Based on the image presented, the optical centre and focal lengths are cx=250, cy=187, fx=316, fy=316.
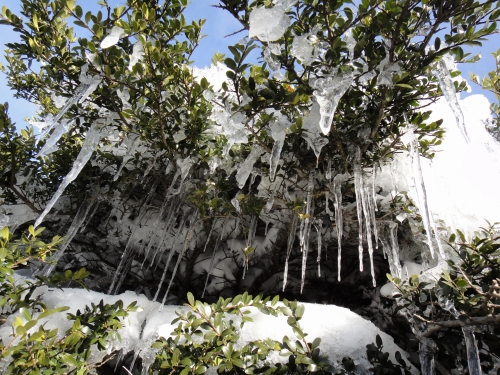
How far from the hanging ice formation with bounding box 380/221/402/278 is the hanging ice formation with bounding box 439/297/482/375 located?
0.78 metres

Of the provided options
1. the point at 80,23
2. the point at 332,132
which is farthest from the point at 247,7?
the point at 80,23

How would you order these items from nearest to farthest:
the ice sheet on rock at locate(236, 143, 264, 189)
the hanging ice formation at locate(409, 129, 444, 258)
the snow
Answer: the snow < the hanging ice formation at locate(409, 129, 444, 258) < the ice sheet on rock at locate(236, 143, 264, 189)

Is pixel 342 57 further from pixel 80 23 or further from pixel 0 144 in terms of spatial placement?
pixel 0 144

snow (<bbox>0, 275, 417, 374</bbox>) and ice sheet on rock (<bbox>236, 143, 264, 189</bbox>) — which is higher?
ice sheet on rock (<bbox>236, 143, 264, 189</bbox>)

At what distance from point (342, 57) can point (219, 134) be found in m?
1.09

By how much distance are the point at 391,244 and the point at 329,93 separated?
142 centimetres

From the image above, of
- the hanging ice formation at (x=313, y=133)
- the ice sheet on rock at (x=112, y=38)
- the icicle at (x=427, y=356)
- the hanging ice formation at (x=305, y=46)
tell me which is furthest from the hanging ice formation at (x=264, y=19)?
the icicle at (x=427, y=356)

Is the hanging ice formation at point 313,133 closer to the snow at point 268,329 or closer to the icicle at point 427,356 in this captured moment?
the snow at point 268,329

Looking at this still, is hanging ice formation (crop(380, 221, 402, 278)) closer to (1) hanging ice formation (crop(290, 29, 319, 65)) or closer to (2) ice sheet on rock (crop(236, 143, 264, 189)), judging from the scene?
(2) ice sheet on rock (crop(236, 143, 264, 189))

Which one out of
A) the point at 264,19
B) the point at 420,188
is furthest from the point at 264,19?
the point at 420,188

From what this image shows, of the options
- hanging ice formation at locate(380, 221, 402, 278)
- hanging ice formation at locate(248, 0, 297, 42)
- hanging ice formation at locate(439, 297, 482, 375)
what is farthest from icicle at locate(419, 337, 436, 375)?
hanging ice formation at locate(248, 0, 297, 42)

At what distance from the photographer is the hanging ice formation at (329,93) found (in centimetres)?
145

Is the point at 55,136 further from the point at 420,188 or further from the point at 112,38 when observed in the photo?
the point at 420,188

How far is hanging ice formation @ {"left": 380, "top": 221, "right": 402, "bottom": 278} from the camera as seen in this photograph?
7.39ft
